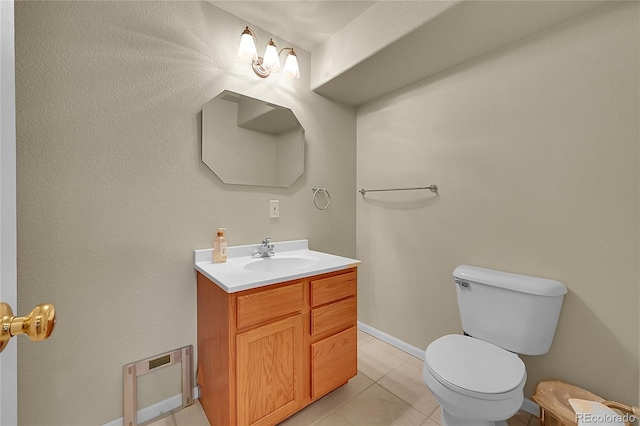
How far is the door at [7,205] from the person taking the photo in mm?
502

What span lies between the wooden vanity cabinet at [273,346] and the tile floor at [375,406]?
0.12 meters

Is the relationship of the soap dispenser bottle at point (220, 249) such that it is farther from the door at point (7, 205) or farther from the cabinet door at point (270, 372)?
the door at point (7, 205)

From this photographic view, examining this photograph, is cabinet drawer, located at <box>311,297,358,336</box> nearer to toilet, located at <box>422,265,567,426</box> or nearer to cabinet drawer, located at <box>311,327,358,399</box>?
cabinet drawer, located at <box>311,327,358,399</box>

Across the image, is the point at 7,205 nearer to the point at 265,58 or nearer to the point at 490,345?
the point at 265,58

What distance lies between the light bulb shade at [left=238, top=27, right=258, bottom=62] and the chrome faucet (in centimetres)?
114

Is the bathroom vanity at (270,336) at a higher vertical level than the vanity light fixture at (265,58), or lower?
lower

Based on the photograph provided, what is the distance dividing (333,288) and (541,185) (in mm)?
1251

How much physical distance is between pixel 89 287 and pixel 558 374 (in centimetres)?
240

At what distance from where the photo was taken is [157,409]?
1.44m

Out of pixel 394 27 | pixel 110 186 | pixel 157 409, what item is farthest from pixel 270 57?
pixel 157 409

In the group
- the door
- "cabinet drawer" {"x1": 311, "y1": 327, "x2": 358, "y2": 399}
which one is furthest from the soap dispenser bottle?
the door

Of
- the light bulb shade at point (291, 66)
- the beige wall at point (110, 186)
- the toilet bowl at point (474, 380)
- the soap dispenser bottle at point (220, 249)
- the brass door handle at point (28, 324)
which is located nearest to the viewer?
the brass door handle at point (28, 324)

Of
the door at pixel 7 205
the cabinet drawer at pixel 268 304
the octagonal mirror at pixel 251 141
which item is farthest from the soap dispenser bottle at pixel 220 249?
the door at pixel 7 205

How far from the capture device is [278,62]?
68.9 inches
